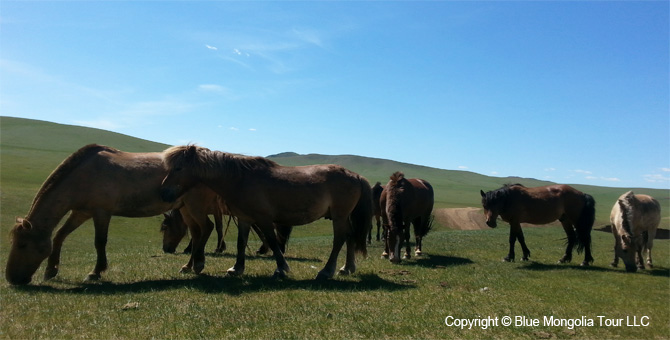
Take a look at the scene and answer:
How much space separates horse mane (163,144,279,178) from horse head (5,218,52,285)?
2.86m

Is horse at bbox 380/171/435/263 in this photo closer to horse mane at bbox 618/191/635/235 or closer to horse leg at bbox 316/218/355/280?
horse leg at bbox 316/218/355/280

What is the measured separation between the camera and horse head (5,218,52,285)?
8258 millimetres

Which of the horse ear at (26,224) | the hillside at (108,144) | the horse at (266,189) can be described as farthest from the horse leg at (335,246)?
the hillside at (108,144)

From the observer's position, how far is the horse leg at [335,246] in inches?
344

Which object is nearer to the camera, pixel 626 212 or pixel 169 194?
pixel 169 194

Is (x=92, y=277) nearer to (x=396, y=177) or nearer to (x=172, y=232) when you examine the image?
(x=172, y=232)

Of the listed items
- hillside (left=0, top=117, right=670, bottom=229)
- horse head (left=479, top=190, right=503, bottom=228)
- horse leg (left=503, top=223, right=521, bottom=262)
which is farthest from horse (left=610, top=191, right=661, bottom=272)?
hillside (left=0, top=117, right=670, bottom=229)

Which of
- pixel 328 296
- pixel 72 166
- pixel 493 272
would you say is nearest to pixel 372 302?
pixel 328 296

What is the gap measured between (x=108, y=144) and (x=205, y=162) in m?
94.1

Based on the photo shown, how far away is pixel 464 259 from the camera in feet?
43.1

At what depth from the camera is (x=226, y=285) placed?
7.87m

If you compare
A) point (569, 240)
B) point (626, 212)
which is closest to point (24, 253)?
point (569, 240)

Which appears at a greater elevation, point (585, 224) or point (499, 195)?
→ point (499, 195)

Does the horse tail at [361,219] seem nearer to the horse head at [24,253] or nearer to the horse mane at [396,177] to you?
the horse mane at [396,177]
